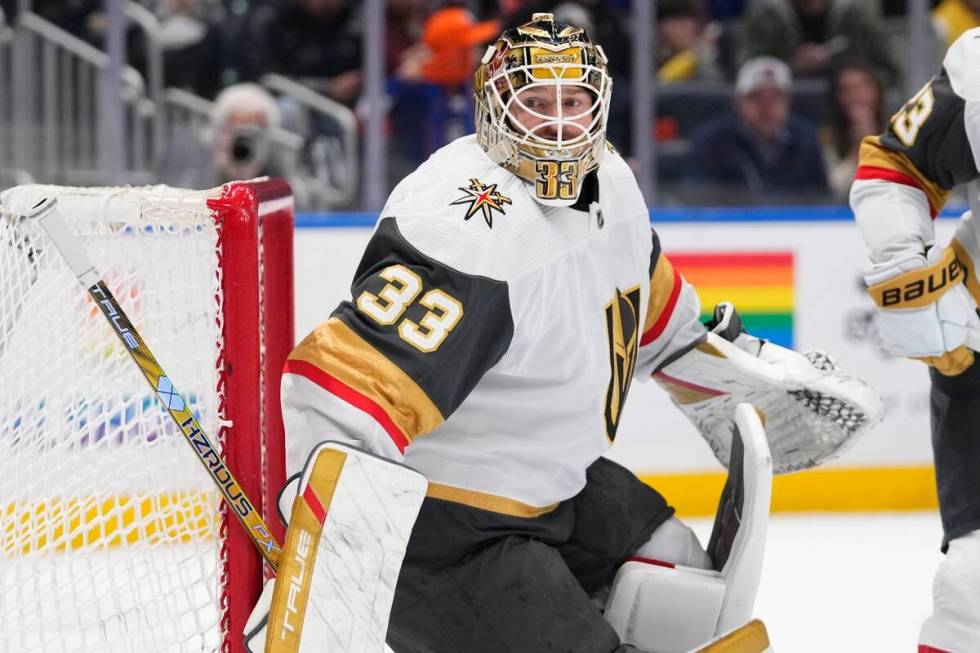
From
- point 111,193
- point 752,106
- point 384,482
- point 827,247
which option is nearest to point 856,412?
point 384,482

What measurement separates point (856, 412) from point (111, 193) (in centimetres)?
119

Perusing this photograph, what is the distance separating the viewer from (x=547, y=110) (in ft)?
6.28

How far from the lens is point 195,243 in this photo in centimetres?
204

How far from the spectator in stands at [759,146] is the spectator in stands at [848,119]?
10cm

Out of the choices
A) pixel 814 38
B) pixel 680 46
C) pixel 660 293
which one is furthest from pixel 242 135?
pixel 660 293

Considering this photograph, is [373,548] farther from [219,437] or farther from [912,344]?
[912,344]

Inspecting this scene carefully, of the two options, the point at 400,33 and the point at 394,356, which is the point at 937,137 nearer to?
the point at 394,356

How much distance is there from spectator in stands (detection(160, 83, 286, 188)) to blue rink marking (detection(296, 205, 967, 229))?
1.00 feet

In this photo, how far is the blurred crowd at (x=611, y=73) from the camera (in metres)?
4.45

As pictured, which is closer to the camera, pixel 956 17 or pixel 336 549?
pixel 336 549

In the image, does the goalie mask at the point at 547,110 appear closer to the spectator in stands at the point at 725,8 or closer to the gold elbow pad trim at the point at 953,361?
the gold elbow pad trim at the point at 953,361

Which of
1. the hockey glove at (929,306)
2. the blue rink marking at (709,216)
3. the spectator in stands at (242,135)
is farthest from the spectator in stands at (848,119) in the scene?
the hockey glove at (929,306)

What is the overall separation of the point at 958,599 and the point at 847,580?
131cm

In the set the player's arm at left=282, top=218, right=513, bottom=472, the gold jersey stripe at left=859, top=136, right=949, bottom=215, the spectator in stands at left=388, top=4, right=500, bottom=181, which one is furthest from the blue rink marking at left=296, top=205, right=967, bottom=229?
the player's arm at left=282, top=218, right=513, bottom=472
